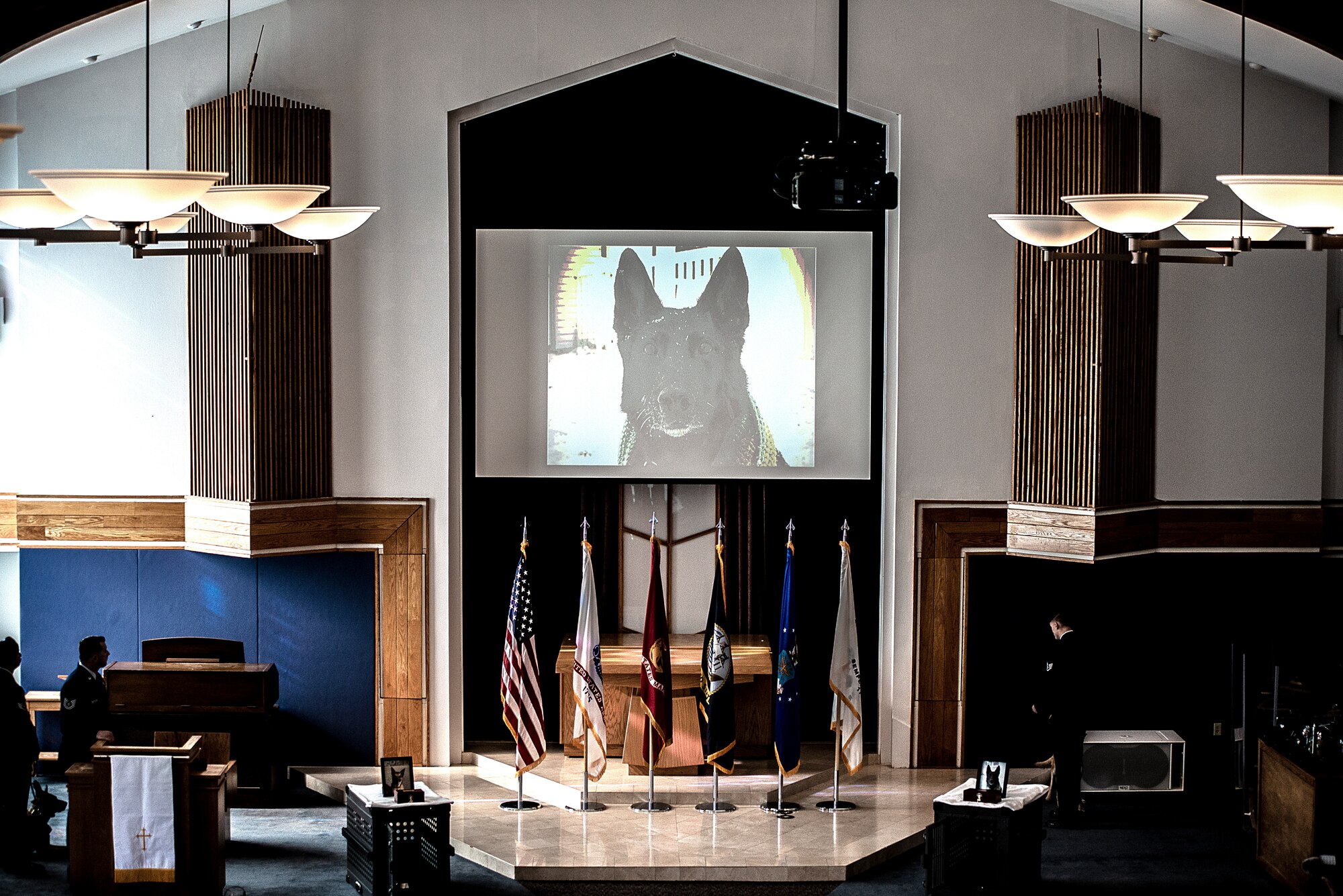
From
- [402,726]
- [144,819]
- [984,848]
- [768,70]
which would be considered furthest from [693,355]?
[144,819]

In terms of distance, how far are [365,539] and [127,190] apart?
5.49 metres

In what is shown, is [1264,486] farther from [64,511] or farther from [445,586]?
[64,511]

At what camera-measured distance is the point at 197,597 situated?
34.0 ft

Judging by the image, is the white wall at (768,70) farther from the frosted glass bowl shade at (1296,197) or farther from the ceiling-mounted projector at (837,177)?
the frosted glass bowl shade at (1296,197)

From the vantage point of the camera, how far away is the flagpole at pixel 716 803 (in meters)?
9.39

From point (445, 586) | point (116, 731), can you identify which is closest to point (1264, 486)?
point (445, 586)

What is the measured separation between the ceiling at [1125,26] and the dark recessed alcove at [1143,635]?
3.32 metres

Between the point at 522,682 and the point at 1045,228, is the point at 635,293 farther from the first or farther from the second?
the point at 1045,228

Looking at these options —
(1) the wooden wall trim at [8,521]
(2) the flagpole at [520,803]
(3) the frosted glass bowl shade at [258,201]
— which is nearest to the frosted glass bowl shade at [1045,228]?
(3) the frosted glass bowl shade at [258,201]

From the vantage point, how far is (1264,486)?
1020 centimetres

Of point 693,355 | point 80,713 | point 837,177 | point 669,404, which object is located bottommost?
point 80,713

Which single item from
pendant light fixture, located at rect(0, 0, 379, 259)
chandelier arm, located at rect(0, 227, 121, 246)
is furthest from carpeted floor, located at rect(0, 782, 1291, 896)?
chandelier arm, located at rect(0, 227, 121, 246)

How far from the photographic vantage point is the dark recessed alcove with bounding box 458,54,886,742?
10.4m

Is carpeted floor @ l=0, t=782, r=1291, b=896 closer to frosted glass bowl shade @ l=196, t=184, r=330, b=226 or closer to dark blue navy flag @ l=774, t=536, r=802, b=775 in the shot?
dark blue navy flag @ l=774, t=536, r=802, b=775
